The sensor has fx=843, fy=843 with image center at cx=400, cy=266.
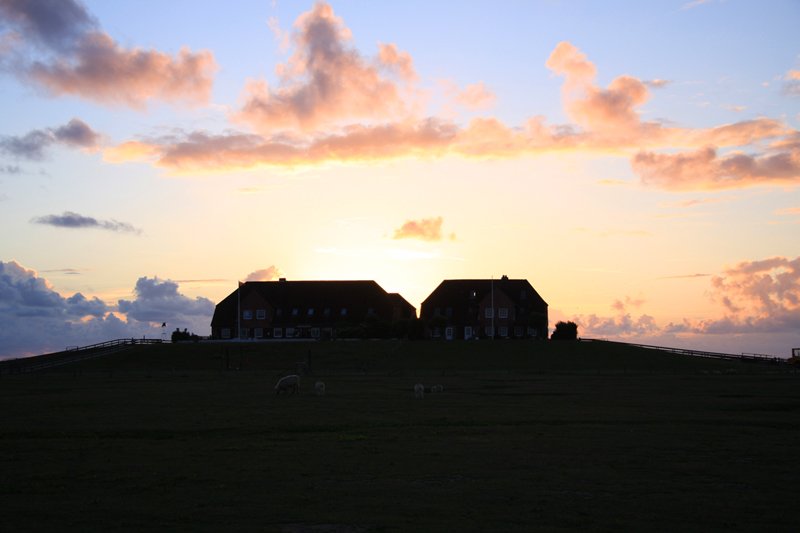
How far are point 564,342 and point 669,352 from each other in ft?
43.3

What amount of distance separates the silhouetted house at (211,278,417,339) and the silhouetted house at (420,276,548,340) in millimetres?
8411

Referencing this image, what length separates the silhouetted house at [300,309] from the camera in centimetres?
13688

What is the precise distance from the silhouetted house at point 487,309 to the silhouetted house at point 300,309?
841cm

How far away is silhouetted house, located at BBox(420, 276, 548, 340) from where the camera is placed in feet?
435

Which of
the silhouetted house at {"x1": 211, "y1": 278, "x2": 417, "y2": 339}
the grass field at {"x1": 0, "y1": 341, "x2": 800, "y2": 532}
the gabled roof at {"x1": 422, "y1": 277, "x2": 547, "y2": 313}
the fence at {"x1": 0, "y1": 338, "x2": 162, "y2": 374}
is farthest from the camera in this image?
the silhouetted house at {"x1": 211, "y1": 278, "x2": 417, "y2": 339}

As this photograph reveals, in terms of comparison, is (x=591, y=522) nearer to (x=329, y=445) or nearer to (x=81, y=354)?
(x=329, y=445)

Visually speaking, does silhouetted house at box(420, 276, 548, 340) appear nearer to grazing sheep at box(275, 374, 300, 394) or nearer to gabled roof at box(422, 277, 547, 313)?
gabled roof at box(422, 277, 547, 313)

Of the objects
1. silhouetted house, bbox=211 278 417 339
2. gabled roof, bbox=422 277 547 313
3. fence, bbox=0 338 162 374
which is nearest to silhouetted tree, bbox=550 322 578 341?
gabled roof, bbox=422 277 547 313

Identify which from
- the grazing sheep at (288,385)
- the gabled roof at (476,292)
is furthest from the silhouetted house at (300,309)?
the grazing sheep at (288,385)

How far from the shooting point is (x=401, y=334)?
12112 centimetres

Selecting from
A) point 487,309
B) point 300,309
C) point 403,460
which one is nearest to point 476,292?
point 487,309

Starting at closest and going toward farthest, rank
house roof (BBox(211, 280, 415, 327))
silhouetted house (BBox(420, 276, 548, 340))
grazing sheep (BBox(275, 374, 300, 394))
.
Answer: grazing sheep (BBox(275, 374, 300, 394))
silhouetted house (BBox(420, 276, 548, 340))
house roof (BBox(211, 280, 415, 327))

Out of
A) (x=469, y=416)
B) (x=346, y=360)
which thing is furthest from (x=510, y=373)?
(x=469, y=416)

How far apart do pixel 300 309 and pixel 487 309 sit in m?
30.6
